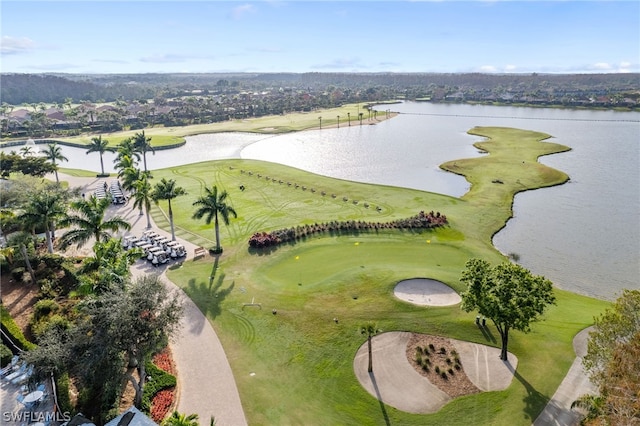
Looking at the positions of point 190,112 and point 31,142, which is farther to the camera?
point 190,112

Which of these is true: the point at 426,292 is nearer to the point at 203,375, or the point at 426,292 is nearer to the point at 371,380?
the point at 371,380

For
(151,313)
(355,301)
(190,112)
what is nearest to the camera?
(151,313)

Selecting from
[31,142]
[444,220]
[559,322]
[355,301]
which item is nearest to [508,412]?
[559,322]

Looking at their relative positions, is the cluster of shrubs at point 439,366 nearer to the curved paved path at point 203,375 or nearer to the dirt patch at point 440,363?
the dirt patch at point 440,363

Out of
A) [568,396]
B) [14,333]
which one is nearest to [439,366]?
[568,396]

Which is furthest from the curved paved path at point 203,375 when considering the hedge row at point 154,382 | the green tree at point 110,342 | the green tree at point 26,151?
the green tree at point 26,151

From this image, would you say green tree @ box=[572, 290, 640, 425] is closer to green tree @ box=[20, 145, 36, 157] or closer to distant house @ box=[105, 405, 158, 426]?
distant house @ box=[105, 405, 158, 426]

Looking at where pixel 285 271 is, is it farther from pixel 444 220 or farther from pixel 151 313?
pixel 444 220
